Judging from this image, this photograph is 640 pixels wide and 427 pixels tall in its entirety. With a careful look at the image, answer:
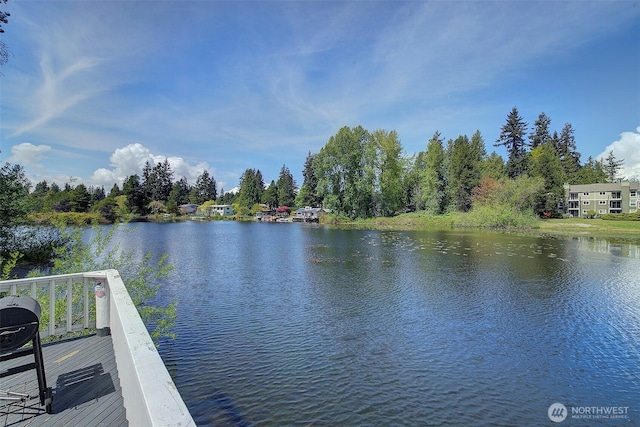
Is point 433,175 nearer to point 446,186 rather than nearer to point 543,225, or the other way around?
point 446,186

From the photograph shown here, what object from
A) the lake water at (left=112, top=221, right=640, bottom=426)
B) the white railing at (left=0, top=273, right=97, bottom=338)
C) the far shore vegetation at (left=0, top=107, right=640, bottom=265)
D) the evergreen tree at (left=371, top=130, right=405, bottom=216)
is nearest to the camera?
the white railing at (left=0, top=273, right=97, bottom=338)

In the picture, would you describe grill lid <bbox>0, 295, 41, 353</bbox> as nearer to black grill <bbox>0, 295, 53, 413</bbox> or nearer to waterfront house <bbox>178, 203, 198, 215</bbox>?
black grill <bbox>0, 295, 53, 413</bbox>

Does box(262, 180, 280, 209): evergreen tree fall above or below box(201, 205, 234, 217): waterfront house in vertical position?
above

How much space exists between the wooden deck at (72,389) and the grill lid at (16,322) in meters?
0.66

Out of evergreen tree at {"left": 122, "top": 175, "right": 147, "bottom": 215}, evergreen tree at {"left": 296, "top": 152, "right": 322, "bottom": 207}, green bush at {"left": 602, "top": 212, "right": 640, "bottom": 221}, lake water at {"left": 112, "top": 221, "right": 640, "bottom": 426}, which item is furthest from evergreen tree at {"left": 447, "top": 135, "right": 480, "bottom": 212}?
evergreen tree at {"left": 122, "top": 175, "right": 147, "bottom": 215}

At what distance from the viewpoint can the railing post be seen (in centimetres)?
516

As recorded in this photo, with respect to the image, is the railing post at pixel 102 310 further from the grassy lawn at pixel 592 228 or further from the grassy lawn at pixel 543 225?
the grassy lawn at pixel 592 228

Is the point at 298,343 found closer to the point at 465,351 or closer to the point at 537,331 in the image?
the point at 465,351

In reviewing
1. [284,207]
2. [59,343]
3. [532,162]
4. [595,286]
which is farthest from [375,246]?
[284,207]

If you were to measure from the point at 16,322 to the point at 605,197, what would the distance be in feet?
264

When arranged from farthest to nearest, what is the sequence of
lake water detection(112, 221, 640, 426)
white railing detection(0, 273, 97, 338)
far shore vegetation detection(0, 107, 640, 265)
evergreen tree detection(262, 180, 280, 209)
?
evergreen tree detection(262, 180, 280, 209) → far shore vegetation detection(0, 107, 640, 265) → lake water detection(112, 221, 640, 426) → white railing detection(0, 273, 97, 338)

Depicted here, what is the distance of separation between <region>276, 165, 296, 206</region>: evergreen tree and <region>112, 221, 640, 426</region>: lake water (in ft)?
252

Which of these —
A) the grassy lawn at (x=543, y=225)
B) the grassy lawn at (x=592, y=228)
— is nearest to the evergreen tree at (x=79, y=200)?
the grassy lawn at (x=543, y=225)

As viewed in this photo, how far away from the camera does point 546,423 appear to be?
566 cm
